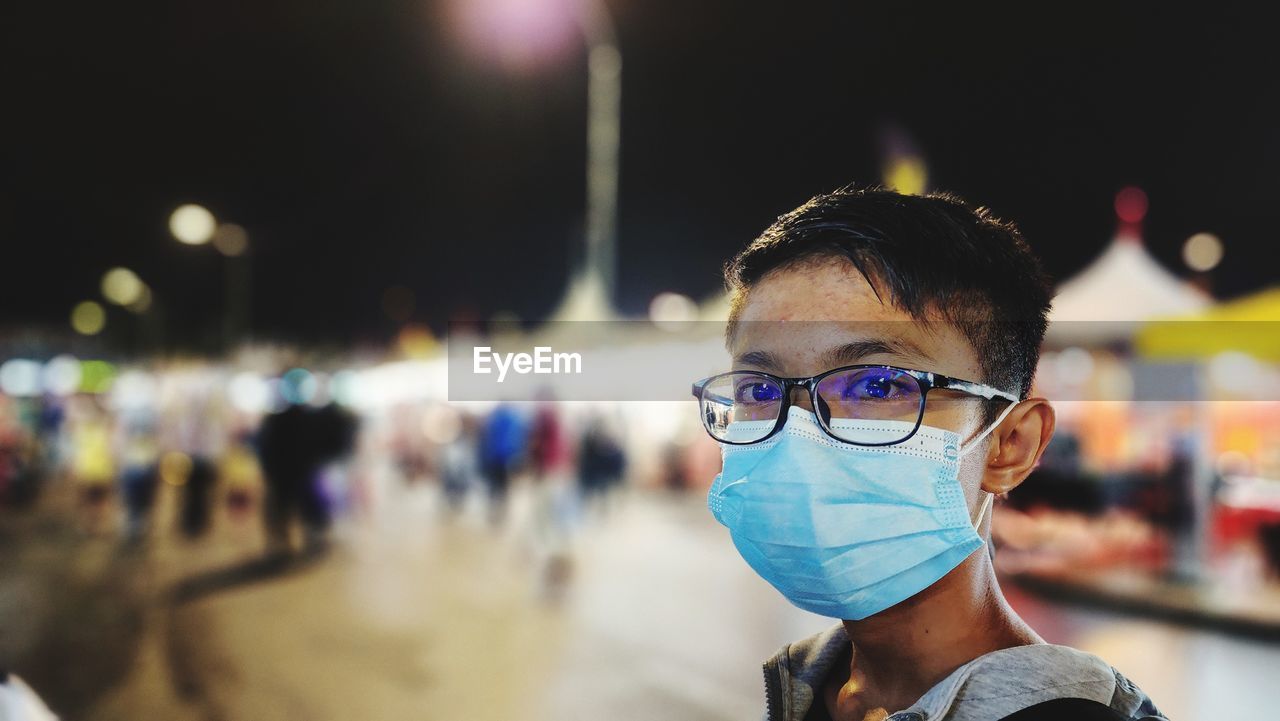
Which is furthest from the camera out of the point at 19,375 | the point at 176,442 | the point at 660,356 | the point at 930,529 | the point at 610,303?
the point at 19,375

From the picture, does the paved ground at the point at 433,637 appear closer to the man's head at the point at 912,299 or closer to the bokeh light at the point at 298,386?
the bokeh light at the point at 298,386

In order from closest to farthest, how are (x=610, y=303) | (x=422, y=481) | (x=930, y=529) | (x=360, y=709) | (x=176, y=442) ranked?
(x=930, y=529)
(x=360, y=709)
(x=176, y=442)
(x=610, y=303)
(x=422, y=481)

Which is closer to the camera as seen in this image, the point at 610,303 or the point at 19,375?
the point at 610,303

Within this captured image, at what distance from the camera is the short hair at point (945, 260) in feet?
4.72

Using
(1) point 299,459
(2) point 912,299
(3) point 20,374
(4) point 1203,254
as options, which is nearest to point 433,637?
(1) point 299,459

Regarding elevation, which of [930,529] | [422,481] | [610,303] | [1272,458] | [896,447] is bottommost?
[422,481]

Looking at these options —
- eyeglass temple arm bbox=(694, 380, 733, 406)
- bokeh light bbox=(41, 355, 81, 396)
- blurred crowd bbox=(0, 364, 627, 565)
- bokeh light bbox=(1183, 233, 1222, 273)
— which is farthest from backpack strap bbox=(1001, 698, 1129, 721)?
bokeh light bbox=(41, 355, 81, 396)

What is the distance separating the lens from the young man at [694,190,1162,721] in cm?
145

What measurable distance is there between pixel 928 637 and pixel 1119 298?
8.63 meters

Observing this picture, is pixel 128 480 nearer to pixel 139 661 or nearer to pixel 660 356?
pixel 139 661

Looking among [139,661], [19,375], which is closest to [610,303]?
[139,661]

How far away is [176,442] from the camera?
11.1 meters

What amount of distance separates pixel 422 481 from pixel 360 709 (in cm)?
1724

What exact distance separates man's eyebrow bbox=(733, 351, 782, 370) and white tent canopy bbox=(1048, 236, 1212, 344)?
817 cm
